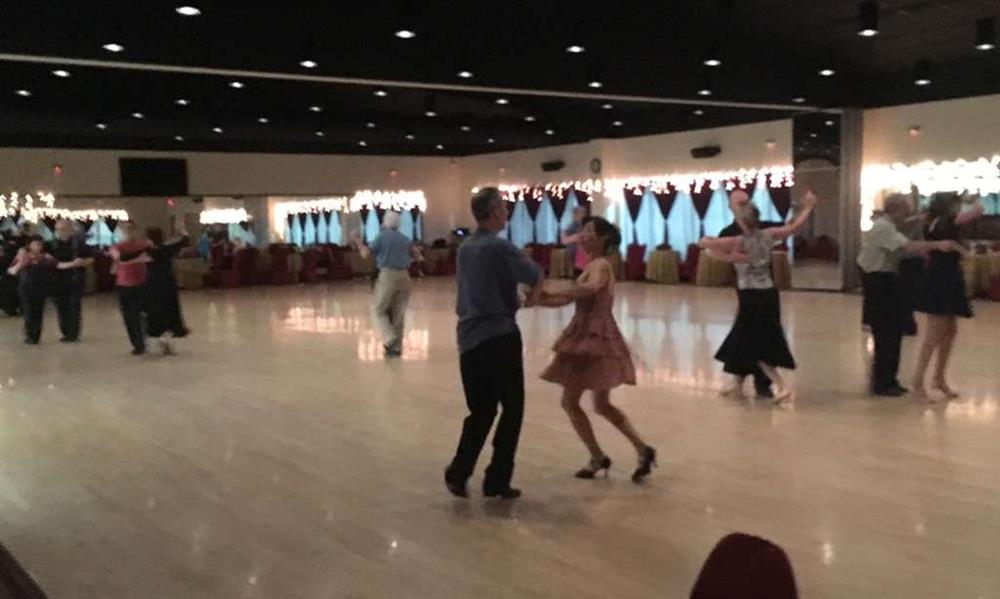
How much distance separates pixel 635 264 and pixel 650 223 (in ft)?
3.99

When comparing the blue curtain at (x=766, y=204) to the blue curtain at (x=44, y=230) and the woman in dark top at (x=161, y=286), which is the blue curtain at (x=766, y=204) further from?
the blue curtain at (x=44, y=230)

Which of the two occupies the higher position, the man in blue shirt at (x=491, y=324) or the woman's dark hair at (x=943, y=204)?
the woman's dark hair at (x=943, y=204)

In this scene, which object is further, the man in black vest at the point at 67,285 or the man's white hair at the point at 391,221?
the man in black vest at the point at 67,285

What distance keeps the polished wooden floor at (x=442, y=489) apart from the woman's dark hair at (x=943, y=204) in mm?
1268

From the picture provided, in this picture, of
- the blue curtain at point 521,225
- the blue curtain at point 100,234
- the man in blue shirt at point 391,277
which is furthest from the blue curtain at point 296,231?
the man in blue shirt at point 391,277

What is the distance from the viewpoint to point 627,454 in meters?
5.48

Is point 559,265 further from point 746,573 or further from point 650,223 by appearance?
point 746,573

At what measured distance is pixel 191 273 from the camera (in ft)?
70.1

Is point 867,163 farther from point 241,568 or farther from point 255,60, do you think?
point 241,568

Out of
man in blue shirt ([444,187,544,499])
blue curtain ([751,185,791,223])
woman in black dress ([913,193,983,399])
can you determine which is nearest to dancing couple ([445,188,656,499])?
man in blue shirt ([444,187,544,499])

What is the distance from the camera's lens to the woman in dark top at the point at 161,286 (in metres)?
10.1

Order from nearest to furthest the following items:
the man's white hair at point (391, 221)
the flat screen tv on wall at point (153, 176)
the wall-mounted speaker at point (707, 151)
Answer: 1. the man's white hair at point (391, 221)
2. the wall-mounted speaker at point (707, 151)
3. the flat screen tv on wall at point (153, 176)

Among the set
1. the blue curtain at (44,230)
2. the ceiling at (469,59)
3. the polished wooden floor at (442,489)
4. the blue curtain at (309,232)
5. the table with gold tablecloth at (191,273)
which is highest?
the ceiling at (469,59)

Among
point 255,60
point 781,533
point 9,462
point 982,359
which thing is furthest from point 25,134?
point 781,533
